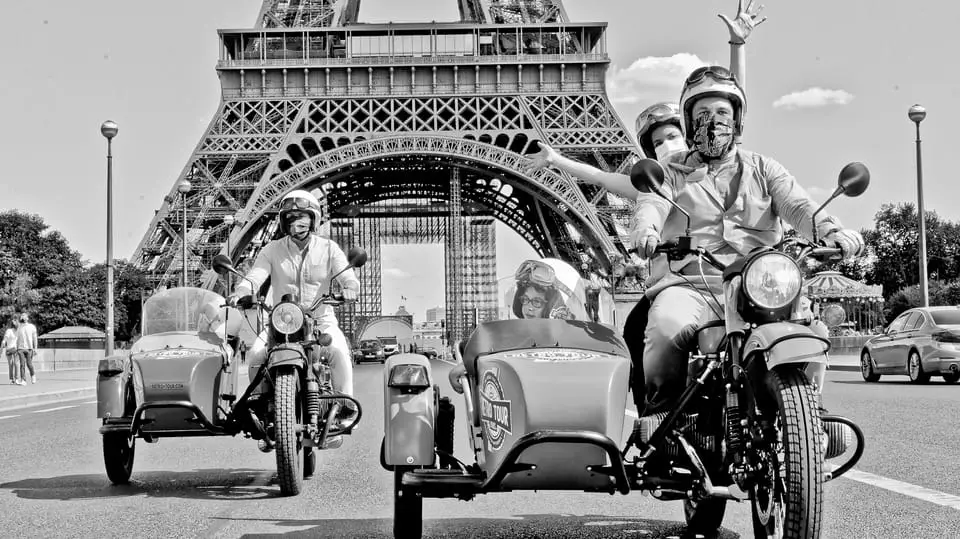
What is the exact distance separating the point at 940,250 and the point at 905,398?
5689 centimetres

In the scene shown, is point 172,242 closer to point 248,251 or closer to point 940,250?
point 248,251

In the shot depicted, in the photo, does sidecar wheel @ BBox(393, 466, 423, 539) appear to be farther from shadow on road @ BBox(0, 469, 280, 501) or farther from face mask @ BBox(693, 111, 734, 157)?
shadow on road @ BBox(0, 469, 280, 501)

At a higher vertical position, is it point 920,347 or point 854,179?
point 854,179

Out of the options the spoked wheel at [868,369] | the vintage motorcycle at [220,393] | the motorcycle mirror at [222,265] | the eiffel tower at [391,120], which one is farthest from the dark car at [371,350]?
the motorcycle mirror at [222,265]

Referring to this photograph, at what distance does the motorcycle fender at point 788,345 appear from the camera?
3330mm

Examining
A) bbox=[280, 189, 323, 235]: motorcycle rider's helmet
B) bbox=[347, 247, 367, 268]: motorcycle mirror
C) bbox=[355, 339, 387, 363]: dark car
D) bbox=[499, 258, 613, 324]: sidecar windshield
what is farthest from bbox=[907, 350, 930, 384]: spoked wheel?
bbox=[355, 339, 387, 363]: dark car

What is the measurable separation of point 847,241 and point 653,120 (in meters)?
1.41

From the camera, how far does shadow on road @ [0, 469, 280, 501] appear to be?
608cm

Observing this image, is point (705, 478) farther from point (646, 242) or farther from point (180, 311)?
point (180, 311)

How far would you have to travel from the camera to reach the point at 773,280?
3.55 meters

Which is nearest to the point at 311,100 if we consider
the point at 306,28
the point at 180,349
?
the point at 306,28

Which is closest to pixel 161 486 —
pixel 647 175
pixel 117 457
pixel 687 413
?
pixel 117 457

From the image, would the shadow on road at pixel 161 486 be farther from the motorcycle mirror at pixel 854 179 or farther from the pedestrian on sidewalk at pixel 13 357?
the pedestrian on sidewalk at pixel 13 357

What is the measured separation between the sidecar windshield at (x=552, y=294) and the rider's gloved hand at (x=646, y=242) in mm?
389
